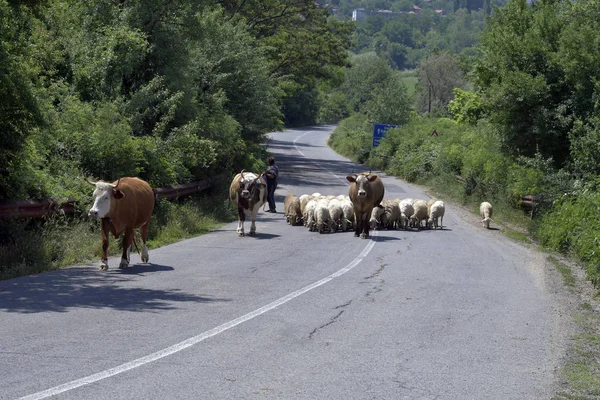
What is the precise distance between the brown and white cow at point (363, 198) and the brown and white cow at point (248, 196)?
249 centimetres

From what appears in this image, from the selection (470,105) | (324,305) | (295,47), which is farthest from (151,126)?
(295,47)

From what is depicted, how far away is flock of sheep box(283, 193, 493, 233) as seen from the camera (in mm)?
24609

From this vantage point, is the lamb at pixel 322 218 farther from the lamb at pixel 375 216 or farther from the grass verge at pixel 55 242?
A: the grass verge at pixel 55 242

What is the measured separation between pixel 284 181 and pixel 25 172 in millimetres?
28388

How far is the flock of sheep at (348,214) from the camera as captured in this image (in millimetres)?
24609

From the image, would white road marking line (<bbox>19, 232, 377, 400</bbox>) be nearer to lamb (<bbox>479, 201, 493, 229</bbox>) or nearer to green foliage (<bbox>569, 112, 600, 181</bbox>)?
green foliage (<bbox>569, 112, 600, 181</bbox>)

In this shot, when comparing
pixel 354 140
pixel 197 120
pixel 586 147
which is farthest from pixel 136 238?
pixel 354 140

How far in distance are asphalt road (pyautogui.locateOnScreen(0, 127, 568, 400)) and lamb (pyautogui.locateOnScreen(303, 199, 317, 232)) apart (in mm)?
5138

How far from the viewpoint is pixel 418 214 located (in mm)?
26609

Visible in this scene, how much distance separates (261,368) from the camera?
8.59 m

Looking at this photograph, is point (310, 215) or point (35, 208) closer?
point (35, 208)

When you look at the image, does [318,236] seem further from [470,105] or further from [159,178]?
[470,105]

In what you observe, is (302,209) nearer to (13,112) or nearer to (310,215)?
(310,215)

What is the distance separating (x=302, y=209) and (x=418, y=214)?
3.52 meters
